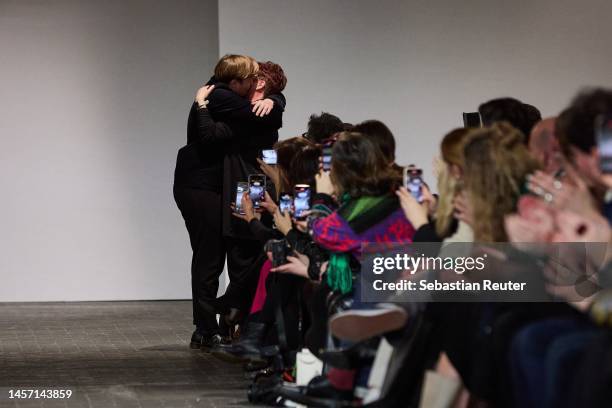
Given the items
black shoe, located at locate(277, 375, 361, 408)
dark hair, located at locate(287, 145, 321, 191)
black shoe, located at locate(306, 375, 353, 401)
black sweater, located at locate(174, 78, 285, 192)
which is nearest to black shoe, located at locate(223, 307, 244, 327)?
black sweater, located at locate(174, 78, 285, 192)

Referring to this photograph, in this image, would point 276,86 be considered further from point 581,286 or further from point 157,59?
point 581,286

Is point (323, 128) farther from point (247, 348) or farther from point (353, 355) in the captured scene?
point (353, 355)

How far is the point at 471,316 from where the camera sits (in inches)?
108

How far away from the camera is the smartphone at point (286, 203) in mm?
4555

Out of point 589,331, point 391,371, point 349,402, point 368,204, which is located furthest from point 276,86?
point 589,331

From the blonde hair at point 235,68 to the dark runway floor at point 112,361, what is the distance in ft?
4.36

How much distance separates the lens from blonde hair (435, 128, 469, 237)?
3.14m

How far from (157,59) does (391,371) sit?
5715mm

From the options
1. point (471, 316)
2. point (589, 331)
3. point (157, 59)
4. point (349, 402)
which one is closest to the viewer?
point (589, 331)

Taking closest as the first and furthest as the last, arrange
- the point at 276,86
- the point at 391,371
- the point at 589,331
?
1. the point at 589,331
2. the point at 391,371
3. the point at 276,86

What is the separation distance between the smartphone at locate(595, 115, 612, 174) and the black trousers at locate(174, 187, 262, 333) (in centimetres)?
346

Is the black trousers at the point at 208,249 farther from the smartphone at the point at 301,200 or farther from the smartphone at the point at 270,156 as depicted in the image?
the smartphone at the point at 301,200

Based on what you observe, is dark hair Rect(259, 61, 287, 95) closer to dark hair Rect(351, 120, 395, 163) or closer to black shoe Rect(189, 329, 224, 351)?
black shoe Rect(189, 329, 224, 351)

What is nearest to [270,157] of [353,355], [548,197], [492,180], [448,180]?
[353,355]
